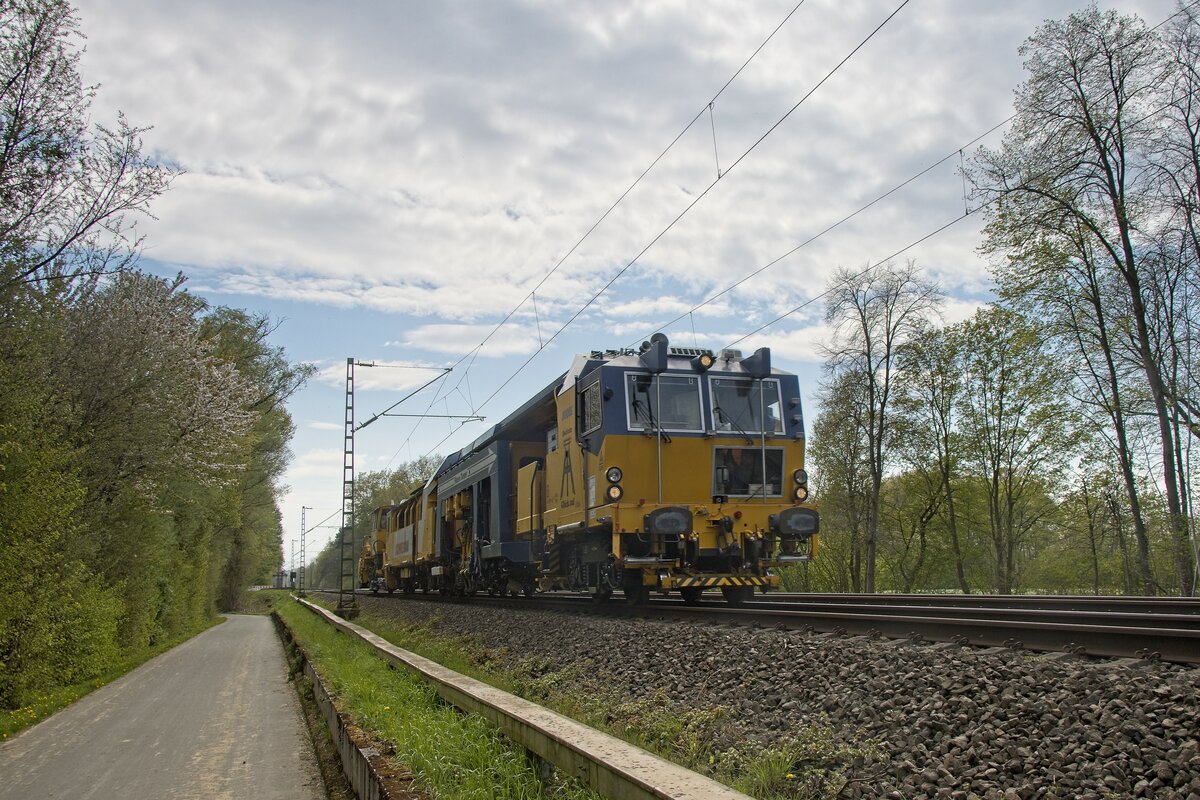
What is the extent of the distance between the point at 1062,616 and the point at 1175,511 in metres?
12.0

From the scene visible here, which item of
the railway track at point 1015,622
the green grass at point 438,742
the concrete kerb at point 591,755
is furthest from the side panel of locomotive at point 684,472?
the concrete kerb at point 591,755

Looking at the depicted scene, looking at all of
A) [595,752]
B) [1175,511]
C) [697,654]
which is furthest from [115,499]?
[1175,511]

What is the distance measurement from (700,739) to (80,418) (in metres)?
12.1

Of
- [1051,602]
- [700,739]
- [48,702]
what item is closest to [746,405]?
[1051,602]

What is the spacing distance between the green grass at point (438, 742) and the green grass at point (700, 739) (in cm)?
80

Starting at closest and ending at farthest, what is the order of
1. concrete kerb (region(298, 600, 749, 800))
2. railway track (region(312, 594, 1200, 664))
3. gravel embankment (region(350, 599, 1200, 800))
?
1. concrete kerb (region(298, 600, 749, 800))
2. gravel embankment (region(350, 599, 1200, 800))
3. railway track (region(312, 594, 1200, 664))

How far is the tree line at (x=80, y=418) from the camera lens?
30.1 ft

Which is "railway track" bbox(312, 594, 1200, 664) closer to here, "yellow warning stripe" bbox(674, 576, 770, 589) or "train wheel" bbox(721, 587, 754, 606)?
"train wheel" bbox(721, 587, 754, 606)

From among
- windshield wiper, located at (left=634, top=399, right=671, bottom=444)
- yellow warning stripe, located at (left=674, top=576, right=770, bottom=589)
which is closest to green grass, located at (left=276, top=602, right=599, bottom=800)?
yellow warning stripe, located at (left=674, top=576, right=770, bottom=589)

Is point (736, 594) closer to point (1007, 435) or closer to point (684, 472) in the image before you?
point (684, 472)

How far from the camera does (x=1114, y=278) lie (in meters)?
21.1

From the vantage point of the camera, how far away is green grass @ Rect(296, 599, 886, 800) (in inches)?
162

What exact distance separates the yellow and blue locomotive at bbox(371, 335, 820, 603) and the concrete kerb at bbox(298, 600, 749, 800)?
4886 millimetres

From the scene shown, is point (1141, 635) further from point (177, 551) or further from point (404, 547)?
point (404, 547)
